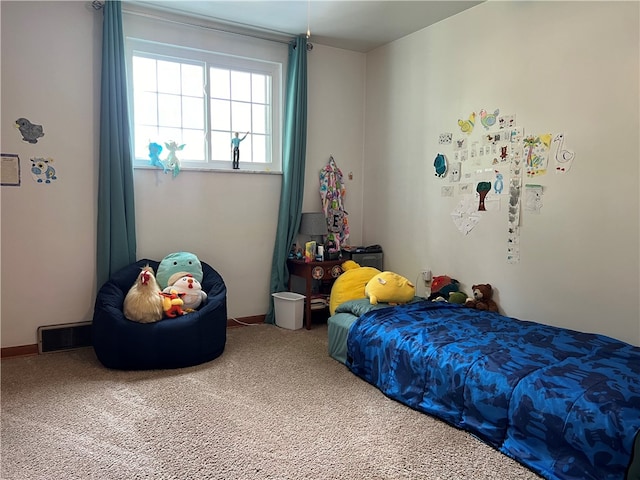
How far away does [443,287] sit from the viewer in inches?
144

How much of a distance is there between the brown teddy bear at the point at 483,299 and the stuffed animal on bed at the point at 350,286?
0.86m

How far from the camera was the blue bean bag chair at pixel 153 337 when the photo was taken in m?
2.95

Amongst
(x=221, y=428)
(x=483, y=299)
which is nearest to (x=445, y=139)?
(x=483, y=299)

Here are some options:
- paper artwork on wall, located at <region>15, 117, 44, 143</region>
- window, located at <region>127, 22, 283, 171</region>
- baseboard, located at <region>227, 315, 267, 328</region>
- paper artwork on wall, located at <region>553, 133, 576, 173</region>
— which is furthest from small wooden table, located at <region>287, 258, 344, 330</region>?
paper artwork on wall, located at <region>15, 117, 44, 143</region>

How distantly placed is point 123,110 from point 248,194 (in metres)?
1.20

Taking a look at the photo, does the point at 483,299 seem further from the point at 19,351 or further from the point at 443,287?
the point at 19,351

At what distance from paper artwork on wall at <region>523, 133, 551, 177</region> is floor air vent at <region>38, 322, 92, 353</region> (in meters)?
3.36

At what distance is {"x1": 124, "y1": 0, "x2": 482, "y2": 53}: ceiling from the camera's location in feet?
11.3

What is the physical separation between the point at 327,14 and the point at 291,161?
124 centimetres

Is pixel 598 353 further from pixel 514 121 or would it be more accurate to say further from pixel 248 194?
pixel 248 194

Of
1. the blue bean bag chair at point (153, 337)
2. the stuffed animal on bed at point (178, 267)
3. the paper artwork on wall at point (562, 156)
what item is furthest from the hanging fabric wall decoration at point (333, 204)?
the paper artwork on wall at point (562, 156)

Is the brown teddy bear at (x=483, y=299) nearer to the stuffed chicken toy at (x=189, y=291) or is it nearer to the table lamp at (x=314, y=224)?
the table lamp at (x=314, y=224)

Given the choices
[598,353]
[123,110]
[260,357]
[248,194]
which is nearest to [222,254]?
[248,194]

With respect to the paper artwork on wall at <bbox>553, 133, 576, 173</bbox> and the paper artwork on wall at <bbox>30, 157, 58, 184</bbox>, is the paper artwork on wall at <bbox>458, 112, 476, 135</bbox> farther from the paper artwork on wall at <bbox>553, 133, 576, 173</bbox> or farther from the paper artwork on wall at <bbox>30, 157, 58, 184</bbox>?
the paper artwork on wall at <bbox>30, 157, 58, 184</bbox>
